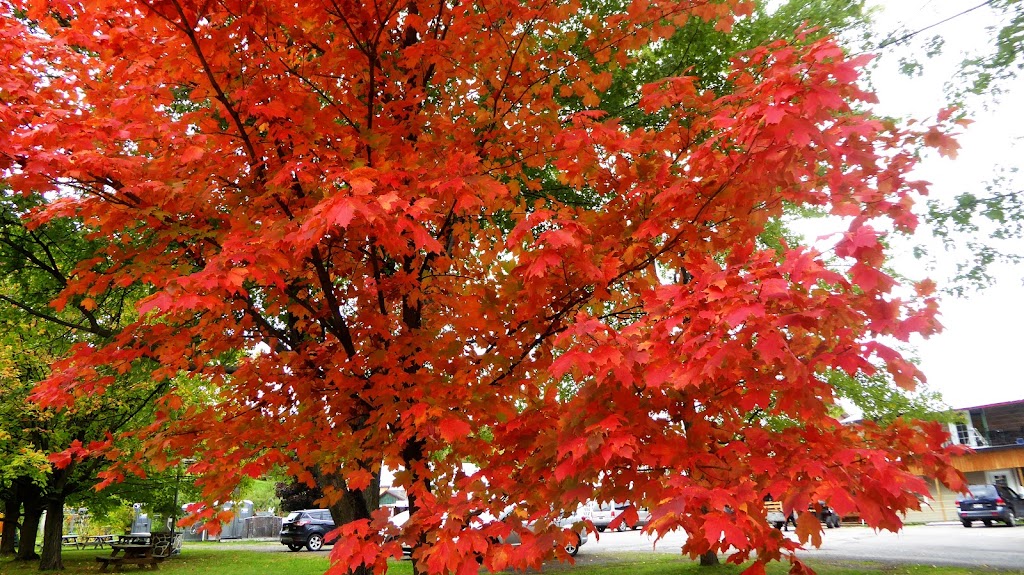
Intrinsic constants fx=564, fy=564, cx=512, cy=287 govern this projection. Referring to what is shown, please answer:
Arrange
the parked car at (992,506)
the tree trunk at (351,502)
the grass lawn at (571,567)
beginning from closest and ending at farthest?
the tree trunk at (351,502) → the grass lawn at (571,567) → the parked car at (992,506)

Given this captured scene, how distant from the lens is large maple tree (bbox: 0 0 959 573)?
2.27 metres

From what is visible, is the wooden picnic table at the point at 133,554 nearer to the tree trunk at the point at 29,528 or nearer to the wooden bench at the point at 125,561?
the wooden bench at the point at 125,561

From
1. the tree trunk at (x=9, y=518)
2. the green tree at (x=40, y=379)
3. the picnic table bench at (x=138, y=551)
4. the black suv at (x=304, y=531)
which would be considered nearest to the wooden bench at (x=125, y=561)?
the picnic table bench at (x=138, y=551)

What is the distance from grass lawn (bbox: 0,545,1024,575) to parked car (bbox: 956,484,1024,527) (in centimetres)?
1297

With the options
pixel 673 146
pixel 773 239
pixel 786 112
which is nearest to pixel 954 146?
pixel 786 112

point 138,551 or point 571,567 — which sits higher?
point 138,551

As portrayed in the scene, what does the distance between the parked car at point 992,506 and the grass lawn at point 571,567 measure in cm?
1297

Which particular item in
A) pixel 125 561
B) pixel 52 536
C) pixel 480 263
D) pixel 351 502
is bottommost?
pixel 125 561

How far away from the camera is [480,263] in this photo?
484cm

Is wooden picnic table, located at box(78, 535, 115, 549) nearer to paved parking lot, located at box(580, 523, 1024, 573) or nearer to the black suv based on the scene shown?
the black suv

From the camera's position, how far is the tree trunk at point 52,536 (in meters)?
13.7

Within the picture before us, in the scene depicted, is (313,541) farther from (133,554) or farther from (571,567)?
(571,567)

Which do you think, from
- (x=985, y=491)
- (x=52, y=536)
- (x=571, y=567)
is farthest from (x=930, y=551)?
(x=52, y=536)

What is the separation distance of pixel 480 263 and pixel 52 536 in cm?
1613
